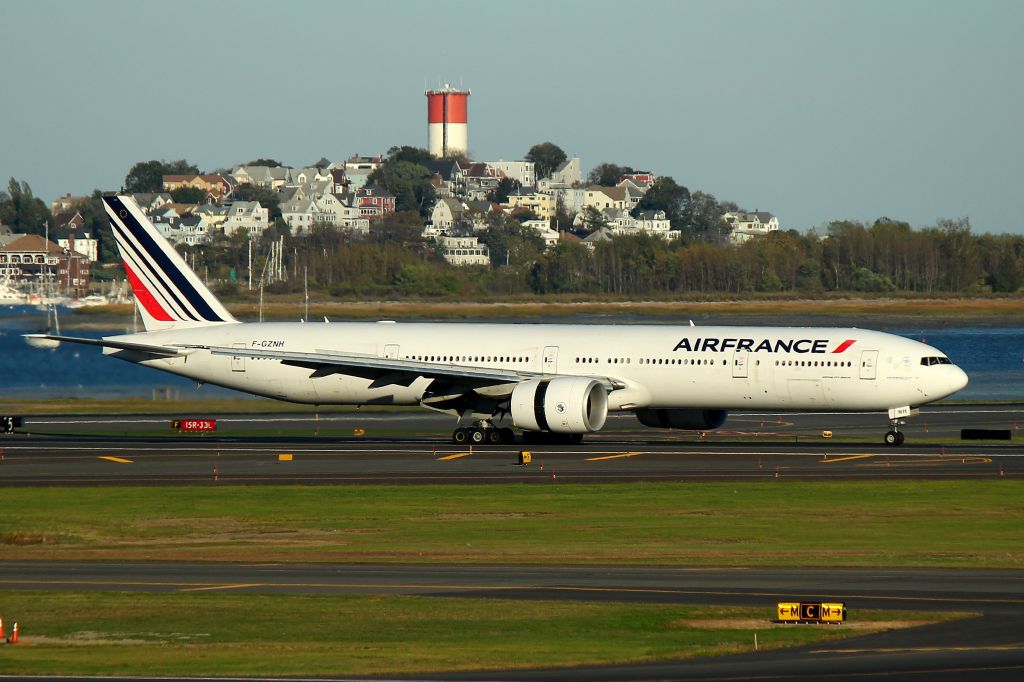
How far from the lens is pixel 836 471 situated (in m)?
48.9

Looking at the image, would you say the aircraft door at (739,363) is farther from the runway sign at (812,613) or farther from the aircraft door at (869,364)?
the runway sign at (812,613)

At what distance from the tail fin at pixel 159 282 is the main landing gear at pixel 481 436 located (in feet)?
40.0

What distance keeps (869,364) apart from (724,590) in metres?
27.5

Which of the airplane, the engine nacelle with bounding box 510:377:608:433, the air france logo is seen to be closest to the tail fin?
the airplane

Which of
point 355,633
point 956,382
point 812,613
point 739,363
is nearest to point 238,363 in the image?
point 739,363

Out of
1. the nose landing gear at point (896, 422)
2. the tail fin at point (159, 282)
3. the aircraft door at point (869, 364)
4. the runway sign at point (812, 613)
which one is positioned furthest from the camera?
the tail fin at point (159, 282)

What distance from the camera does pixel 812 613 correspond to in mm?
25375

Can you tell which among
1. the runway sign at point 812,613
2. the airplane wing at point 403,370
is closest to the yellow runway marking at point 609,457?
the airplane wing at point 403,370

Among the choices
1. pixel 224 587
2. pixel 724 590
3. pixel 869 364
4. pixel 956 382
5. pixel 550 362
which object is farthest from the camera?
pixel 550 362

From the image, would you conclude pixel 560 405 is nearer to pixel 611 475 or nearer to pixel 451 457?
pixel 451 457

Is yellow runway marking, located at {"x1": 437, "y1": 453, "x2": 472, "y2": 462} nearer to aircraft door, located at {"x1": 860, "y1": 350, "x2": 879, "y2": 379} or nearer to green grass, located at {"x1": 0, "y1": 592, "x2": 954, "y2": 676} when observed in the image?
aircraft door, located at {"x1": 860, "y1": 350, "x2": 879, "y2": 379}

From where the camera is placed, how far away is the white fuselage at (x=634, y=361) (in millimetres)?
55000

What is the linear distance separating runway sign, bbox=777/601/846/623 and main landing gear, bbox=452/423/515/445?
33.4 meters

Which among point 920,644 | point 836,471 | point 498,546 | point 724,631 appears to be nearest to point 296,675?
point 724,631
